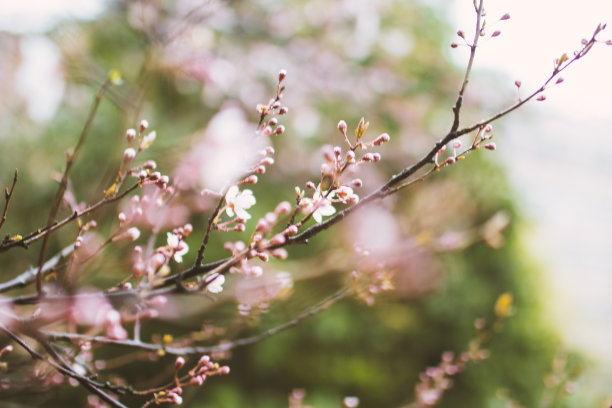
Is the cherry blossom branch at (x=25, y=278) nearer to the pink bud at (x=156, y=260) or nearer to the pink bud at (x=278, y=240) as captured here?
the pink bud at (x=156, y=260)

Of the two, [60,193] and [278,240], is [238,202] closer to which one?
[278,240]

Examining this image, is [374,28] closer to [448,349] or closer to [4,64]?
[448,349]

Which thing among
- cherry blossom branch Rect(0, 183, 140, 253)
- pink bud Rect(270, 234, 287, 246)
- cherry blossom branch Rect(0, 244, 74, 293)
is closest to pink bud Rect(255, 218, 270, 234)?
pink bud Rect(270, 234, 287, 246)

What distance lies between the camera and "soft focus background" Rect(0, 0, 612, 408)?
5.75 feet

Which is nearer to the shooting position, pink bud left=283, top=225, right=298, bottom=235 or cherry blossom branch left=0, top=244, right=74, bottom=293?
pink bud left=283, top=225, right=298, bottom=235

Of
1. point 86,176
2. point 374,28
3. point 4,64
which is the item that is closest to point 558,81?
point 86,176

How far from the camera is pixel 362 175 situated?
2287mm

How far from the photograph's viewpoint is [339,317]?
185 cm

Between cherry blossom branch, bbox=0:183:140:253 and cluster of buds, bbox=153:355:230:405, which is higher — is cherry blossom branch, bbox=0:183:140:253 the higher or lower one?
the higher one

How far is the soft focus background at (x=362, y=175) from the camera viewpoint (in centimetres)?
175

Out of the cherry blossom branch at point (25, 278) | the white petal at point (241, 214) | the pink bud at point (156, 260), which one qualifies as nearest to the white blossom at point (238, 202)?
the white petal at point (241, 214)

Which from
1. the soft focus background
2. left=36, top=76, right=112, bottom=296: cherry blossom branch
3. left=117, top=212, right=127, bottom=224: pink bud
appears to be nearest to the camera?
left=36, top=76, right=112, bottom=296: cherry blossom branch

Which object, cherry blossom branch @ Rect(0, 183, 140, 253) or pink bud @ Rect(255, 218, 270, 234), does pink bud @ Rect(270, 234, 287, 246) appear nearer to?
pink bud @ Rect(255, 218, 270, 234)

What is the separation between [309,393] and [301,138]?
4.53 ft
